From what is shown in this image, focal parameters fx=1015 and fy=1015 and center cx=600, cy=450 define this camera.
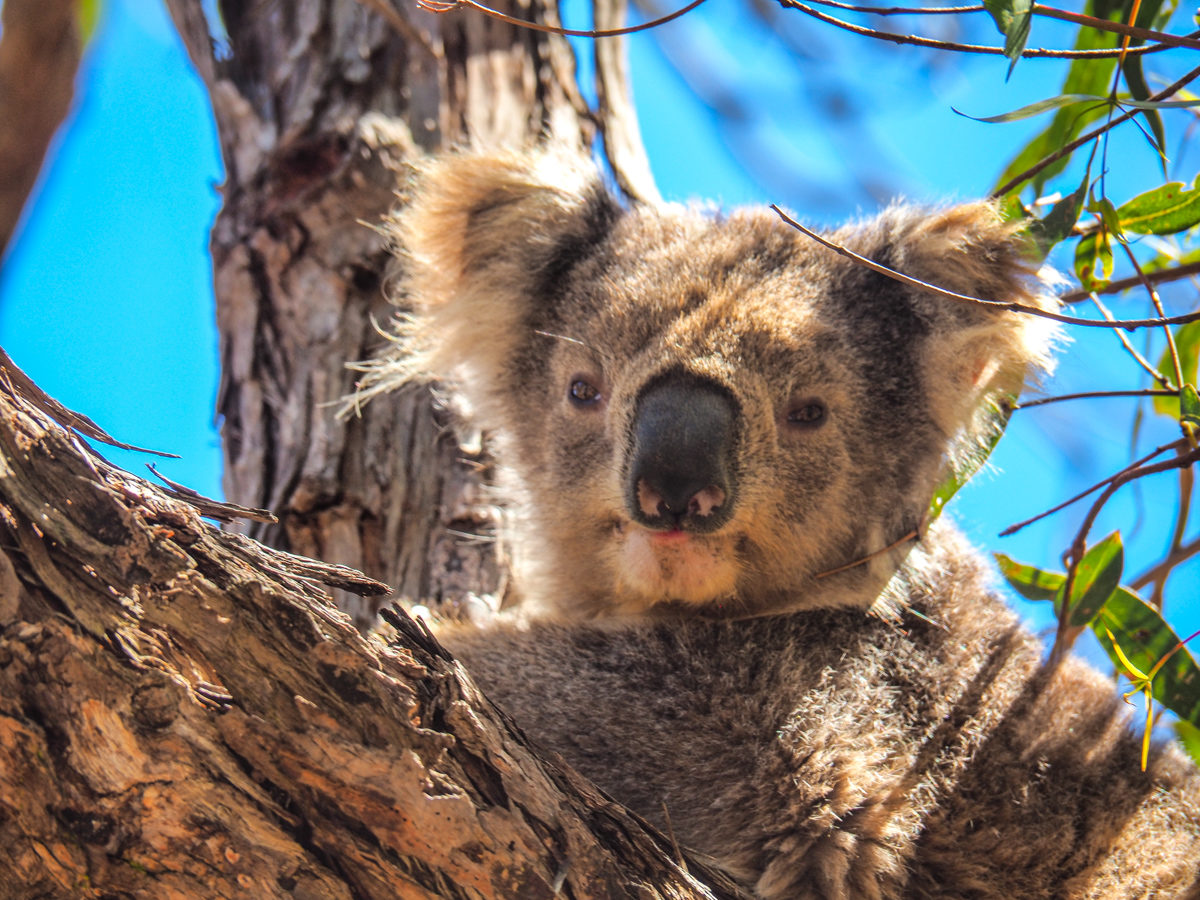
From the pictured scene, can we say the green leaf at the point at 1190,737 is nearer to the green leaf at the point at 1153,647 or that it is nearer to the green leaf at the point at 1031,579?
the green leaf at the point at 1153,647

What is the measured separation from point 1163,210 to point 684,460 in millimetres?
1182

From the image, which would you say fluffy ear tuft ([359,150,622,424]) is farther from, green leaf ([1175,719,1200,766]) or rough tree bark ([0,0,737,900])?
green leaf ([1175,719,1200,766])

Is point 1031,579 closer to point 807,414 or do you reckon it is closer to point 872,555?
point 872,555

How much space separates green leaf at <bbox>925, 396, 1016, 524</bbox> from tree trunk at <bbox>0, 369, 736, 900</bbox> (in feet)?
4.58

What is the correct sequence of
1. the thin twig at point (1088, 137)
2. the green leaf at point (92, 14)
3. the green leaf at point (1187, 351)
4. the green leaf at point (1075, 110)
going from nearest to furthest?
the thin twig at point (1088, 137), the green leaf at point (1075, 110), the green leaf at point (1187, 351), the green leaf at point (92, 14)

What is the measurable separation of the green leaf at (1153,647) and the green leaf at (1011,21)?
4.25 ft

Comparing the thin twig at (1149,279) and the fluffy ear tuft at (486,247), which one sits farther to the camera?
the fluffy ear tuft at (486,247)

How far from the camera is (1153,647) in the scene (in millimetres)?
2281

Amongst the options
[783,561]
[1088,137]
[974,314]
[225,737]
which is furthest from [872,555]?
[225,737]

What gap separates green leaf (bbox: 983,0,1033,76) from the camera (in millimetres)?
1581

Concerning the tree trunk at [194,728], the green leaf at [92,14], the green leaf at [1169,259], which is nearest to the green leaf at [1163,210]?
the green leaf at [1169,259]

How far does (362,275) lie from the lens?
124 inches

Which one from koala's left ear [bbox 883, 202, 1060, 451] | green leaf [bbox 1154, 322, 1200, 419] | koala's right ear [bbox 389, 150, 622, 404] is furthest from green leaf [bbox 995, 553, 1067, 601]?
koala's right ear [bbox 389, 150, 622, 404]

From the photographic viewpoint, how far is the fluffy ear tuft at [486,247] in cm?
283
